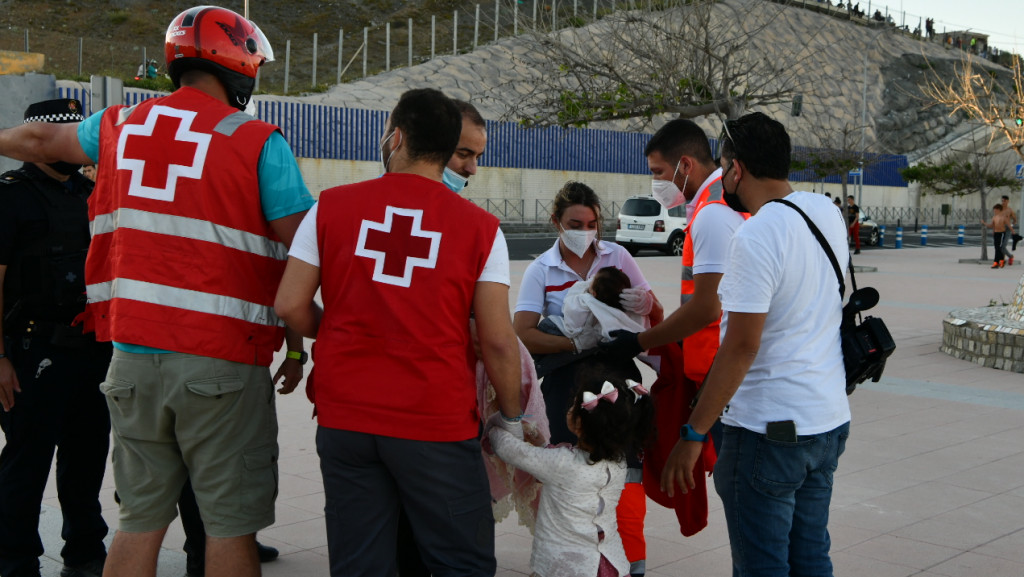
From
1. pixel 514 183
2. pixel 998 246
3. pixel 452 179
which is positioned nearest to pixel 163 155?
pixel 452 179

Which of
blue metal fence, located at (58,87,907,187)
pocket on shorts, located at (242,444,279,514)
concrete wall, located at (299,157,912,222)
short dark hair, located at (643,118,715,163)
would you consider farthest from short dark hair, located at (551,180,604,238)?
concrete wall, located at (299,157,912,222)

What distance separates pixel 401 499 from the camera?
2.74 m

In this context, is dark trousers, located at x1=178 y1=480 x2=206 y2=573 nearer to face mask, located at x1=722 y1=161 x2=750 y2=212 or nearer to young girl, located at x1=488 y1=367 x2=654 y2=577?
young girl, located at x1=488 y1=367 x2=654 y2=577

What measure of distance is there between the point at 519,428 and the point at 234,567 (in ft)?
3.11

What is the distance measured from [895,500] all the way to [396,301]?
3.63m

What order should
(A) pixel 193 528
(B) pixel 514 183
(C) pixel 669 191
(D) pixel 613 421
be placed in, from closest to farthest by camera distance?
1. (D) pixel 613 421
2. (A) pixel 193 528
3. (C) pixel 669 191
4. (B) pixel 514 183

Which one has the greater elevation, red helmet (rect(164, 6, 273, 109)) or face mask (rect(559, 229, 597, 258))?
red helmet (rect(164, 6, 273, 109))

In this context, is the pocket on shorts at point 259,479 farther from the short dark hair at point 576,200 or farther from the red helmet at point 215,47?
the short dark hair at point 576,200

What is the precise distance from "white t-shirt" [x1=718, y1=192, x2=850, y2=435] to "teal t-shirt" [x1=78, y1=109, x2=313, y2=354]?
50.8 inches

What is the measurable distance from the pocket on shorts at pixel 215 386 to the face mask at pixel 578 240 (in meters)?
1.71

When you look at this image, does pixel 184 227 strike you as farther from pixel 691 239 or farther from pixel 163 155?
pixel 691 239

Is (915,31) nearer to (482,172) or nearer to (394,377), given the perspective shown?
(482,172)

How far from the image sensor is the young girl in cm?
325

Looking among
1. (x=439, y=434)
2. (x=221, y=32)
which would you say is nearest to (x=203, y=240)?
(x=221, y=32)
